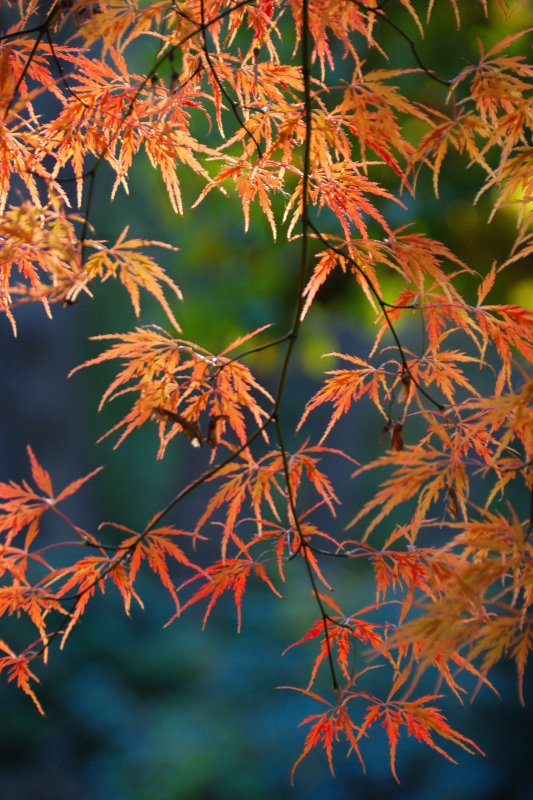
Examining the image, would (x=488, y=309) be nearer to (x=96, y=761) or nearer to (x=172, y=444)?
(x=96, y=761)

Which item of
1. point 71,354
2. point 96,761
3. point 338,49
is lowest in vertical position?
point 96,761

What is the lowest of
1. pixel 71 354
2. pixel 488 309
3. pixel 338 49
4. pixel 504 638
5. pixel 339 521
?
pixel 339 521

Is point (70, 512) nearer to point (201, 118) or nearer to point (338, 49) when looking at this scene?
point (201, 118)

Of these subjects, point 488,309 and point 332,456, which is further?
point 332,456

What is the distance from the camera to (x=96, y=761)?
2.55 meters

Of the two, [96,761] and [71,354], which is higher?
[71,354]

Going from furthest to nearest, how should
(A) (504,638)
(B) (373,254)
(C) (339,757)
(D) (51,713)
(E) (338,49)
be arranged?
(E) (338,49) → (D) (51,713) → (C) (339,757) → (B) (373,254) → (A) (504,638)

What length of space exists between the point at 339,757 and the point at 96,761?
2.92 ft

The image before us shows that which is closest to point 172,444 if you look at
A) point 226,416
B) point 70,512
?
point 70,512

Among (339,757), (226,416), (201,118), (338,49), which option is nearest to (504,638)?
(226,416)

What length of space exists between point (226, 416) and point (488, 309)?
0.30 meters

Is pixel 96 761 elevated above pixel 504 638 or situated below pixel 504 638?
below

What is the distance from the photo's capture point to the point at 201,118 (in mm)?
2768

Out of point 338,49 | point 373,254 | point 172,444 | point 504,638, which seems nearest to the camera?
point 504,638
